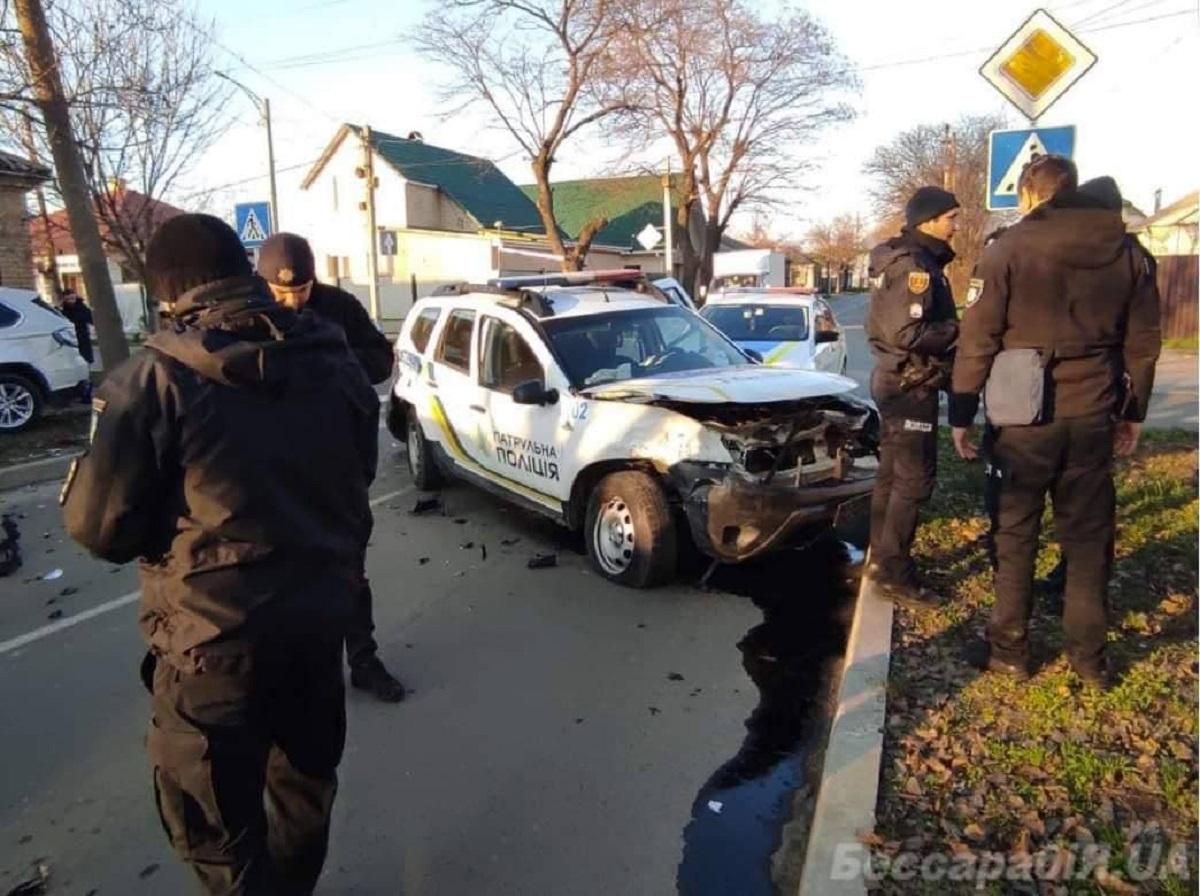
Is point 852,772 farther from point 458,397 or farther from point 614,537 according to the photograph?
point 458,397

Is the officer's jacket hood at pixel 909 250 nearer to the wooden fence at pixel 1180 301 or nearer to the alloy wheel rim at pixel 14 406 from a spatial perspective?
the alloy wheel rim at pixel 14 406

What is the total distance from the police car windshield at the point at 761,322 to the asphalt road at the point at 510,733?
19.2ft

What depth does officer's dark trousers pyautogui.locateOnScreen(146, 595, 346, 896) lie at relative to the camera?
2.17 metres

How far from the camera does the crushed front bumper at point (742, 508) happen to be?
4.87 meters

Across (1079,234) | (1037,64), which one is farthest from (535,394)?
(1037,64)

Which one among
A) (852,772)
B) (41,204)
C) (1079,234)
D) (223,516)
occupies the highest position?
(41,204)

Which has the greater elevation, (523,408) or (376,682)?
(523,408)

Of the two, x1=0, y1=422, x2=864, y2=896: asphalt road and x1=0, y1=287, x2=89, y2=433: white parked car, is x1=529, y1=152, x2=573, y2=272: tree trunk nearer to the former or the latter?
x1=0, y1=287, x2=89, y2=433: white parked car

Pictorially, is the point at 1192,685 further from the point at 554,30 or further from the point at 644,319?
the point at 554,30

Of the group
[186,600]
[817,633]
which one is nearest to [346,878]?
[186,600]

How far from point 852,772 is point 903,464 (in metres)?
1.95

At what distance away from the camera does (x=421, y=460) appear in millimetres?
7988

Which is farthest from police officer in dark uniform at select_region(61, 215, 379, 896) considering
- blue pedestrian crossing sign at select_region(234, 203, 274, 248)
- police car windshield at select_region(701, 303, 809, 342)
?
blue pedestrian crossing sign at select_region(234, 203, 274, 248)

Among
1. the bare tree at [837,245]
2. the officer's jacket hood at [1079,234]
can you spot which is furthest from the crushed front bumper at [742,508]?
the bare tree at [837,245]
